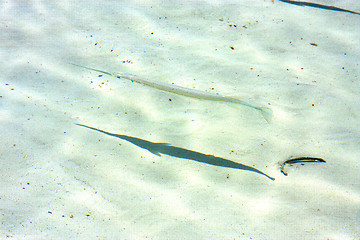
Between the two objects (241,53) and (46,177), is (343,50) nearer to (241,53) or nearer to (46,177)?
(241,53)

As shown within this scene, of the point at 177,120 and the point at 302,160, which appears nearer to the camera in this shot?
the point at 302,160

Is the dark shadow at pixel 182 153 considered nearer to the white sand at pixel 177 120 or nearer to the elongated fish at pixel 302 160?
the white sand at pixel 177 120

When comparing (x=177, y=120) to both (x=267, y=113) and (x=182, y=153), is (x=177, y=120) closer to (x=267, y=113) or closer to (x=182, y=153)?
(x=182, y=153)

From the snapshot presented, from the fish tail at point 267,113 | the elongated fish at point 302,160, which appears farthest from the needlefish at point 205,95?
the elongated fish at point 302,160

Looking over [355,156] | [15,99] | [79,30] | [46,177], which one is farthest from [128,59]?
[355,156]

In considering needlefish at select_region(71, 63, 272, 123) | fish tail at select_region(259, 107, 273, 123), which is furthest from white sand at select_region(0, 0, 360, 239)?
fish tail at select_region(259, 107, 273, 123)

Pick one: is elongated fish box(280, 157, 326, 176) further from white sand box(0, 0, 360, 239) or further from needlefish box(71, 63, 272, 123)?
needlefish box(71, 63, 272, 123)

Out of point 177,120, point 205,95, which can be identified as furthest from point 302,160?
point 177,120

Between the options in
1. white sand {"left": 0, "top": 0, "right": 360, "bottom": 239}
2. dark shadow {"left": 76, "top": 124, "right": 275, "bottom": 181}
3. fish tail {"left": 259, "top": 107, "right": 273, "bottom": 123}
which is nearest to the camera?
white sand {"left": 0, "top": 0, "right": 360, "bottom": 239}
